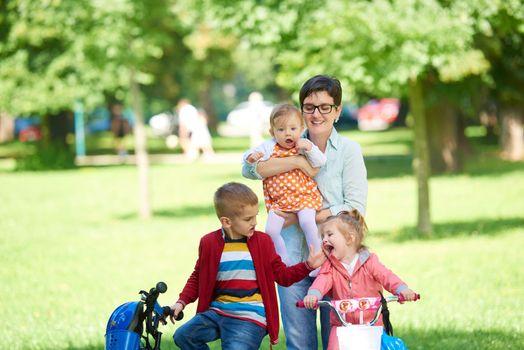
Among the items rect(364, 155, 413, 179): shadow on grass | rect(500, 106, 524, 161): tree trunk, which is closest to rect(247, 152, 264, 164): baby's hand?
rect(364, 155, 413, 179): shadow on grass

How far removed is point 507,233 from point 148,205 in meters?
6.96

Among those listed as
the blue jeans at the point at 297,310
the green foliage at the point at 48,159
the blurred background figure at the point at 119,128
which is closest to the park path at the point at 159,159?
the blurred background figure at the point at 119,128

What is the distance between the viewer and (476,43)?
2420cm

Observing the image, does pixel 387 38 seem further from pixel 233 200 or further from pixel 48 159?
pixel 48 159

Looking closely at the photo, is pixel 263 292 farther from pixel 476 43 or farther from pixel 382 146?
pixel 382 146

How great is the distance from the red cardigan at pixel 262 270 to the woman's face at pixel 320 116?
0.70 metres

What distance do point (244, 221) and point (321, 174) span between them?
2.18 ft

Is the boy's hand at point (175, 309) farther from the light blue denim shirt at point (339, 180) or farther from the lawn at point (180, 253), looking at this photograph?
the lawn at point (180, 253)

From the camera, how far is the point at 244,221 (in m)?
5.63

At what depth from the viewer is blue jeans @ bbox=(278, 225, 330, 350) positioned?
6117 millimetres

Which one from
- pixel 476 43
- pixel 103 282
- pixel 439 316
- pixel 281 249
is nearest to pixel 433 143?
pixel 476 43

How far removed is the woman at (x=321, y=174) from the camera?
598 centimetres

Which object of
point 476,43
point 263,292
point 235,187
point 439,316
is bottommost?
point 439,316

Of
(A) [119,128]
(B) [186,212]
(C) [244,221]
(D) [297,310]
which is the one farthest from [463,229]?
(A) [119,128]
